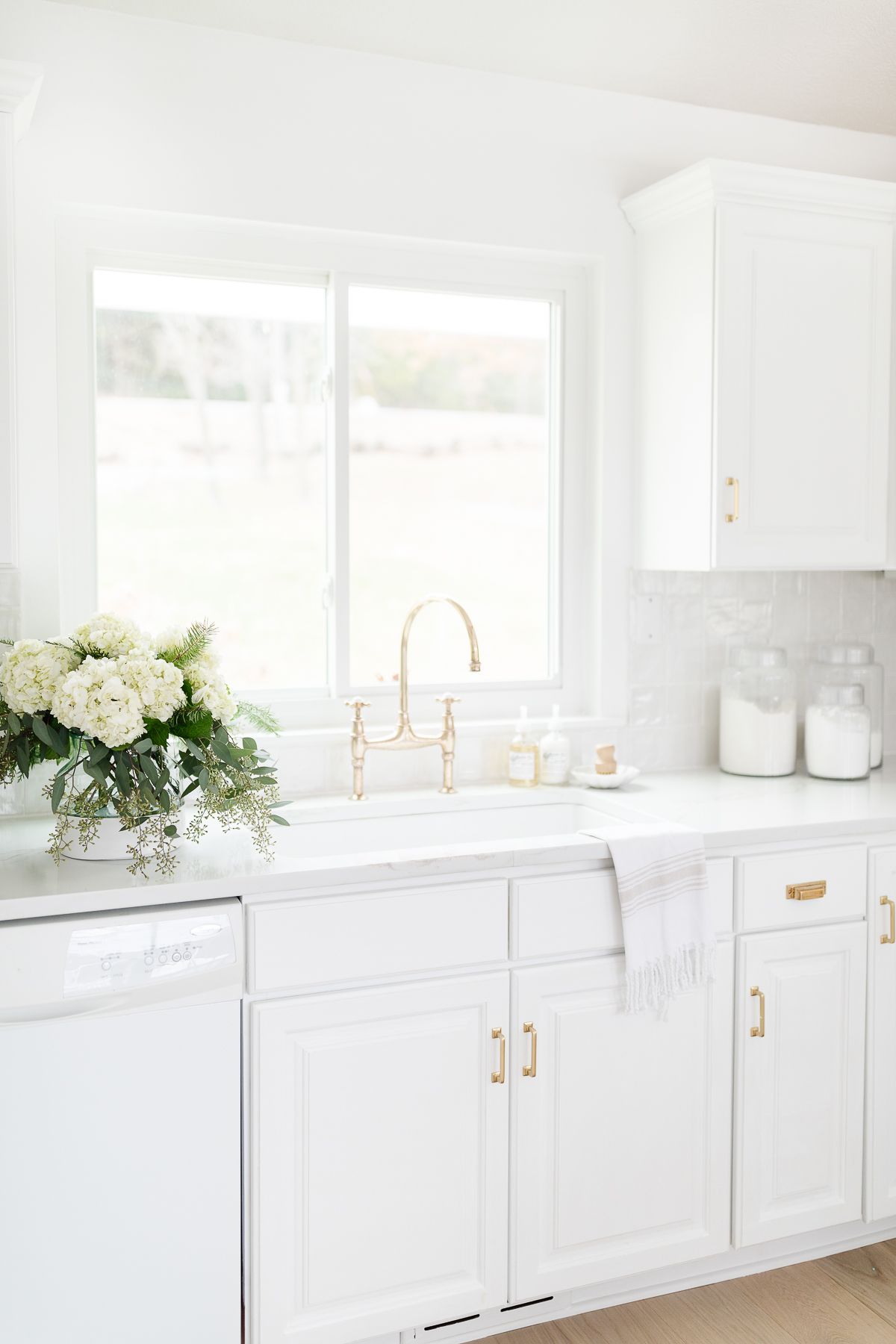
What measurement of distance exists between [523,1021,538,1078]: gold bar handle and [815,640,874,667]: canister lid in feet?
4.55

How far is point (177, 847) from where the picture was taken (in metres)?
2.09

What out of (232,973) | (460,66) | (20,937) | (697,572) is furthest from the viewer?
(697,572)

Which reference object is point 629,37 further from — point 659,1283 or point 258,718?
point 659,1283

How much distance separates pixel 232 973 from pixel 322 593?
1.07 m

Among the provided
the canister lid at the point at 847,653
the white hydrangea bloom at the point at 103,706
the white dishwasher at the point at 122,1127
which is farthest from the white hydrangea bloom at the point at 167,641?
the canister lid at the point at 847,653

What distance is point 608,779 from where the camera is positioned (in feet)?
8.68

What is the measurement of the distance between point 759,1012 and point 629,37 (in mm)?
2005

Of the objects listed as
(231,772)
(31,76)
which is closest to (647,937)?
(231,772)

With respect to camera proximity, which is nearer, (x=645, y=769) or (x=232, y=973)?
(x=232, y=973)

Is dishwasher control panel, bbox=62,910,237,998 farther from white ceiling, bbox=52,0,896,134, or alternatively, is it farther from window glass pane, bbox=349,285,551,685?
white ceiling, bbox=52,0,896,134

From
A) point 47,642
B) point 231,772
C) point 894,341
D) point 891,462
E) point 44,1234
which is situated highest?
point 894,341

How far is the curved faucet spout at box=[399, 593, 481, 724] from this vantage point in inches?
98.7

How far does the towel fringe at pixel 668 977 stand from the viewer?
2135 mm

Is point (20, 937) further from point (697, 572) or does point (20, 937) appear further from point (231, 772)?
point (697, 572)
